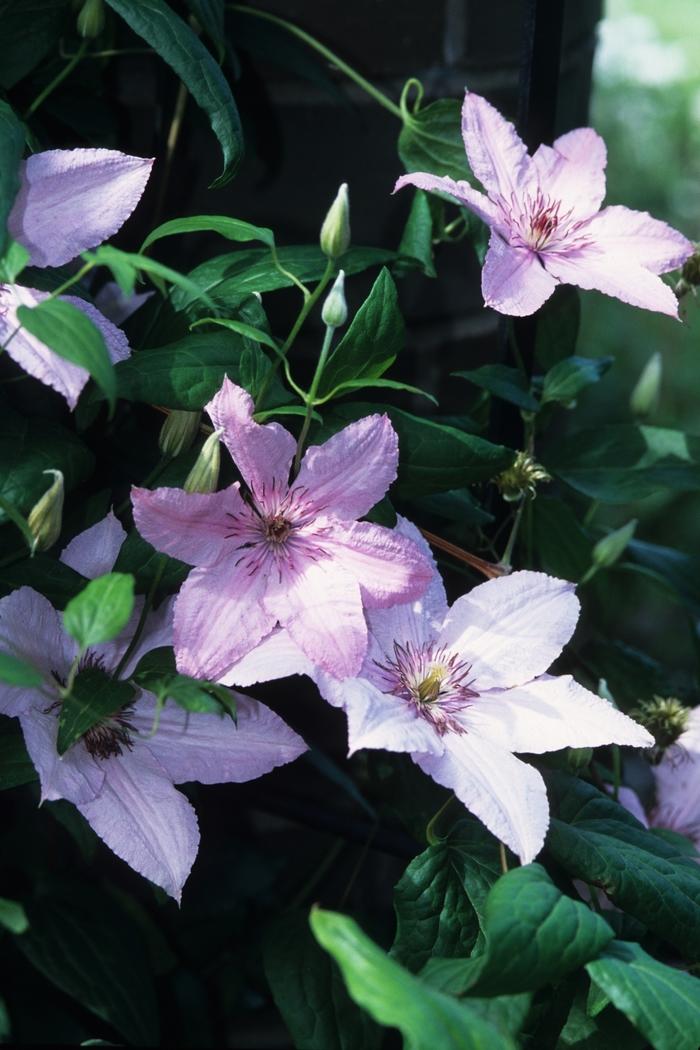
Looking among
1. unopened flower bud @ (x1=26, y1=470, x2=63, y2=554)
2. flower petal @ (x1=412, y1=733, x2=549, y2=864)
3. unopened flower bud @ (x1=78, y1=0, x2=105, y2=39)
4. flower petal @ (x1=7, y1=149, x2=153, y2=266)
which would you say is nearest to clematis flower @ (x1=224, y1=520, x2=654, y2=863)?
flower petal @ (x1=412, y1=733, x2=549, y2=864)

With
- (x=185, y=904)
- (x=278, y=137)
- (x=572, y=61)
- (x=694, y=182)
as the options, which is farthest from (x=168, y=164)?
(x=694, y=182)

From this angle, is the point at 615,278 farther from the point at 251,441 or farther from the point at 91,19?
the point at 91,19

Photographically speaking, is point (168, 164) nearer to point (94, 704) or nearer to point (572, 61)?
point (572, 61)

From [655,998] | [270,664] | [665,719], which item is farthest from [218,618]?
[665,719]

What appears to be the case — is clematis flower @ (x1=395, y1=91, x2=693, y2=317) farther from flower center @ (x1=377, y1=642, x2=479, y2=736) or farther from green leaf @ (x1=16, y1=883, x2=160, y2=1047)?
green leaf @ (x1=16, y1=883, x2=160, y2=1047)

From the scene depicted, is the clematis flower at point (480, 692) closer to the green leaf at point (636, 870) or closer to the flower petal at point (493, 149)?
the green leaf at point (636, 870)

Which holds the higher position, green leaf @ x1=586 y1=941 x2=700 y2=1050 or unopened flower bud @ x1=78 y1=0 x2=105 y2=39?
unopened flower bud @ x1=78 y1=0 x2=105 y2=39
